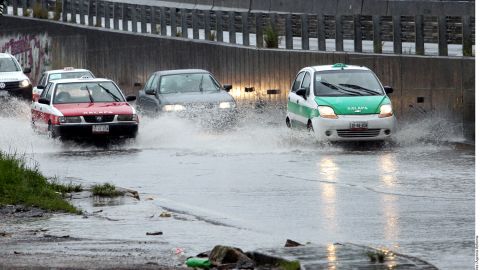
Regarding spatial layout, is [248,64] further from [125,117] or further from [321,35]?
[125,117]

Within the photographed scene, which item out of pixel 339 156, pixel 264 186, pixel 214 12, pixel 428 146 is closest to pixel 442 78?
pixel 428 146

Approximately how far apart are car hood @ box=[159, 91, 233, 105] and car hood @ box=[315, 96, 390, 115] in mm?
4247

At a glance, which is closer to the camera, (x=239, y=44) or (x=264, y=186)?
(x=264, y=186)

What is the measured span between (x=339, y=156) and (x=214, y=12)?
18107 millimetres

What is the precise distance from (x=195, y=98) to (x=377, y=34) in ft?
14.3

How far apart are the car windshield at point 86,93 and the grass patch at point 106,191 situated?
437 inches

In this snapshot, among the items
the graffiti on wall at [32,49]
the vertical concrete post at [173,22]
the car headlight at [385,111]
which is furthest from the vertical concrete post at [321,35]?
the graffiti on wall at [32,49]

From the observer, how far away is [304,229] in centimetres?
1487

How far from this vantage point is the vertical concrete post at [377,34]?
3259 cm

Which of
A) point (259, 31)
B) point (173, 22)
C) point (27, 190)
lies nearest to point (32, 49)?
point (173, 22)

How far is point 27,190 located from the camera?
18.2 m

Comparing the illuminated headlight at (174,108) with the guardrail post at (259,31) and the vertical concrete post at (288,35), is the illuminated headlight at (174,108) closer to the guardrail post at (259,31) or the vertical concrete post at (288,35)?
the vertical concrete post at (288,35)

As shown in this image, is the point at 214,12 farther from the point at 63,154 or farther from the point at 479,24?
the point at 479,24

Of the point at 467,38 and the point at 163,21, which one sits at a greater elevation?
the point at 163,21
